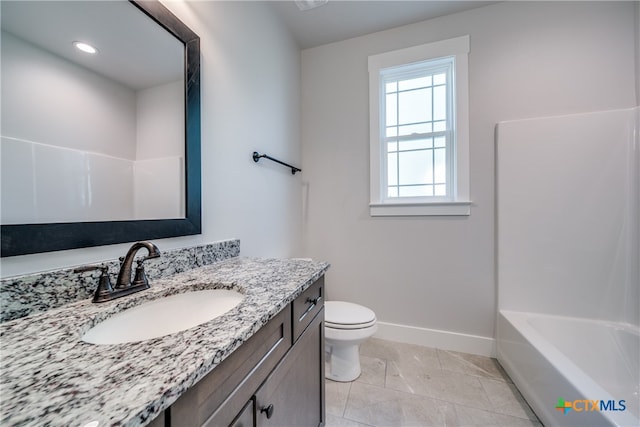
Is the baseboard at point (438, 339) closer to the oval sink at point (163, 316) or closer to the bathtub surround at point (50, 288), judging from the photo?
the oval sink at point (163, 316)

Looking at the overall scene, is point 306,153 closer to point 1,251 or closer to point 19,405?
point 1,251

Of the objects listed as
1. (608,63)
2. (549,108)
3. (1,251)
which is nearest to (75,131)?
(1,251)

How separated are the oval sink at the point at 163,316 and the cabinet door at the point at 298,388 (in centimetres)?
27

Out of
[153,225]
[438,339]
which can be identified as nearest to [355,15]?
[153,225]

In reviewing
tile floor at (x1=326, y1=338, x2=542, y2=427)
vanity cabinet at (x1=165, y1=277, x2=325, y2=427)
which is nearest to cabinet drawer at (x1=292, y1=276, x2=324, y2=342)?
vanity cabinet at (x1=165, y1=277, x2=325, y2=427)

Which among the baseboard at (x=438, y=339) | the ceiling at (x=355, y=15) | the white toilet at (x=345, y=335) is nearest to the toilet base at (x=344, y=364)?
the white toilet at (x=345, y=335)

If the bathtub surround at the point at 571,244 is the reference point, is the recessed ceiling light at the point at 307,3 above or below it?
above

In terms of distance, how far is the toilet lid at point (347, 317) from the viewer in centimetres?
150

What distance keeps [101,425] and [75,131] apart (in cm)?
81

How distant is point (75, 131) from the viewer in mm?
728

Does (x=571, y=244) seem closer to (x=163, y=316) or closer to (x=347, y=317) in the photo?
(x=347, y=317)

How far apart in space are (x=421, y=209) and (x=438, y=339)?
3.41 feet

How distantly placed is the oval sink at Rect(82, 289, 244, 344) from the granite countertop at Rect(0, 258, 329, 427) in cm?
3

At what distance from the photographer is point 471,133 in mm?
1836
